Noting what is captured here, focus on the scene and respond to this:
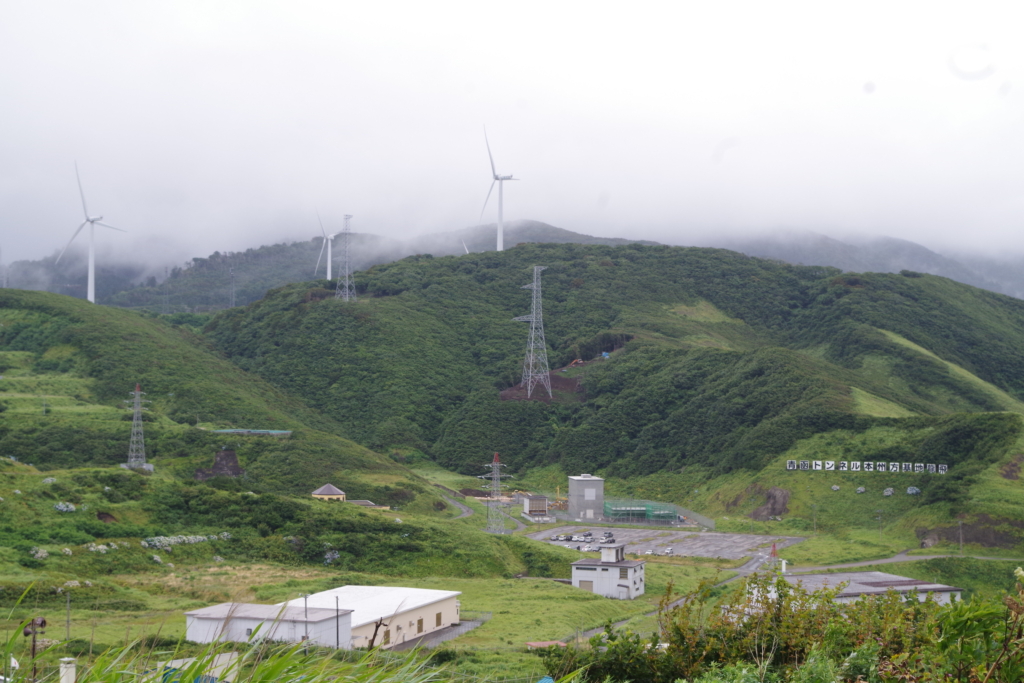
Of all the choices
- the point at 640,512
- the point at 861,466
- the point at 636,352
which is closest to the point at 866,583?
the point at 861,466

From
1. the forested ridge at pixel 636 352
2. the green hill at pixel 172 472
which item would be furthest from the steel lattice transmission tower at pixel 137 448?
the forested ridge at pixel 636 352

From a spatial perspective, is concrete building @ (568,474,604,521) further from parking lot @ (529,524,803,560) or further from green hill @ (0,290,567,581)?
green hill @ (0,290,567,581)

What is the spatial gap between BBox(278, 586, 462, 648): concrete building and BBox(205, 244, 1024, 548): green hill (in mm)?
38520

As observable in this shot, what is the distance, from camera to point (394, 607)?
31.4 m

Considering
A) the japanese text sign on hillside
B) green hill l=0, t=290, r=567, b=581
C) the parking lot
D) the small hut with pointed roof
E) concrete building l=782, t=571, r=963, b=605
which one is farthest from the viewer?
the japanese text sign on hillside

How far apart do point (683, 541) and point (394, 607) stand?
31.0 m

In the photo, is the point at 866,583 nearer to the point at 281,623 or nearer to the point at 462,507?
the point at 281,623

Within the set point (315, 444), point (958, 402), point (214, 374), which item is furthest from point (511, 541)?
point (958, 402)

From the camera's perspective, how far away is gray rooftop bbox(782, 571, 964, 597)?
38312mm

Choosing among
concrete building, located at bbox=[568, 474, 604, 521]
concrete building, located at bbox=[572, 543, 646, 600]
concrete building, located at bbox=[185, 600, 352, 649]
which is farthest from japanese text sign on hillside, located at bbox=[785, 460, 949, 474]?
concrete building, located at bbox=[185, 600, 352, 649]

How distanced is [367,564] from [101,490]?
14382 mm

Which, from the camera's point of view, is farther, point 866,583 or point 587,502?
point 587,502

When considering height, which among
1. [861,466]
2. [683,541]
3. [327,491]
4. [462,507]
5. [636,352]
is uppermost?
[636,352]

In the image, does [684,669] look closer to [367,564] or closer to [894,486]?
[367,564]
